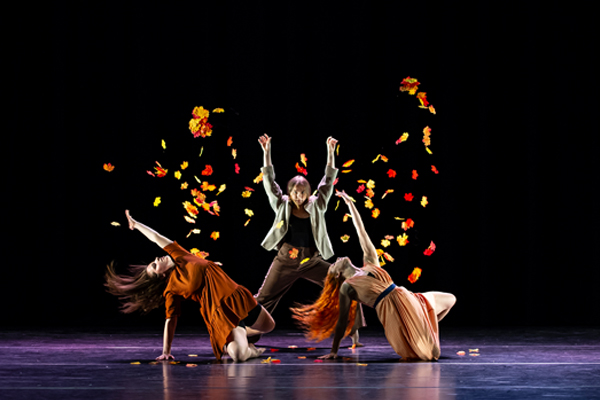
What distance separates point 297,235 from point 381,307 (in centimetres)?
107

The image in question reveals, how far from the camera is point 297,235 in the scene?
5.61m

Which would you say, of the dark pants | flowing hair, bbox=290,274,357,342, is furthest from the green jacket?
flowing hair, bbox=290,274,357,342

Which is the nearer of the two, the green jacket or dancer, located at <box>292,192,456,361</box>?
dancer, located at <box>292,192,456,361</box>

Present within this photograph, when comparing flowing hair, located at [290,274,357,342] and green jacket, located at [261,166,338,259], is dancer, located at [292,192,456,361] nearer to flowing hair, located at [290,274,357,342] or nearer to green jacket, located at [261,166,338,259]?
flowing hair, located at [290,274,357,342]

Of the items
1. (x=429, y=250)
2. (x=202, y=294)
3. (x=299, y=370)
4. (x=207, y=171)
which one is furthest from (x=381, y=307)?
(x=207, y=171)

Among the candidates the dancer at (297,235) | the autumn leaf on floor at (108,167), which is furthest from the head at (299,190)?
the autumn leaf on floor at (108,167)

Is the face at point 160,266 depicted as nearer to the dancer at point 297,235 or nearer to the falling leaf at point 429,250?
the dancer at point 297,235

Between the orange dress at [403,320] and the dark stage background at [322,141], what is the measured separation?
215cm

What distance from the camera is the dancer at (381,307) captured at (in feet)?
15.4

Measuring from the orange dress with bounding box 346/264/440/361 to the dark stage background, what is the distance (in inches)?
84.6

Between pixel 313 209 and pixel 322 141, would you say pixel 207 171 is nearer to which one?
pixel 322 141

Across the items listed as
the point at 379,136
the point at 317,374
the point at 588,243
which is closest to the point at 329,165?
the point at 379,136

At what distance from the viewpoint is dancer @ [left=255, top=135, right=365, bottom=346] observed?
5.55 metres

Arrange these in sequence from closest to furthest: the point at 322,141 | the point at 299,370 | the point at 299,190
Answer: the point at 299,370 → the point at 299,190 → the point at 322,141
